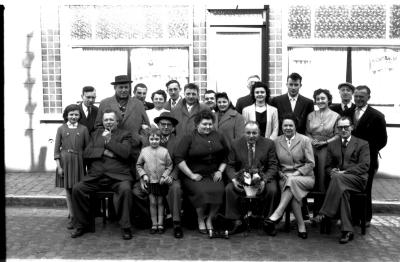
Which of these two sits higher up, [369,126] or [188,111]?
[188,111]

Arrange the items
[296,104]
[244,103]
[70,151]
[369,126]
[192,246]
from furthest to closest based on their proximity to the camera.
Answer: [244,103]
[296,104]
[369,126]
[70,151]
[192,246]

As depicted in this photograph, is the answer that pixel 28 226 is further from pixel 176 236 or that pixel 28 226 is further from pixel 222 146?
pixel 222 146

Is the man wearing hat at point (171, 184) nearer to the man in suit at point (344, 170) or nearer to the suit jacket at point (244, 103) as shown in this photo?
the suit jacket at point (244, 103)

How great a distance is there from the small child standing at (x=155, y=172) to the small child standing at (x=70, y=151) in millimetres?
781

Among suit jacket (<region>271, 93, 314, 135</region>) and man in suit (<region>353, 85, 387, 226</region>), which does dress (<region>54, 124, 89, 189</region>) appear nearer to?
suit jacket (<region>271, 93, 314, 135</region>)

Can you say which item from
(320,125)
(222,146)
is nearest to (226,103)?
(222,146)

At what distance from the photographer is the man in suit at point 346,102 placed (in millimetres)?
7266

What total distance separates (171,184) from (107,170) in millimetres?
830

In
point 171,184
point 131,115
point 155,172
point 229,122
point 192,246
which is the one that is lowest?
point 192,246

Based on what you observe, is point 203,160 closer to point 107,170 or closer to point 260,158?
point 260,158

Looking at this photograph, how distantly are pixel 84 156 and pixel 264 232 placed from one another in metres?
2.44

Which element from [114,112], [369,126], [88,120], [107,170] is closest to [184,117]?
[114,112]

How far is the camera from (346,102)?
24.3 ft

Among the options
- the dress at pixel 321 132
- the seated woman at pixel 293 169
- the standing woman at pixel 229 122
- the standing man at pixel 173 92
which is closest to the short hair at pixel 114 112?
the standing man at pixel 173 92
